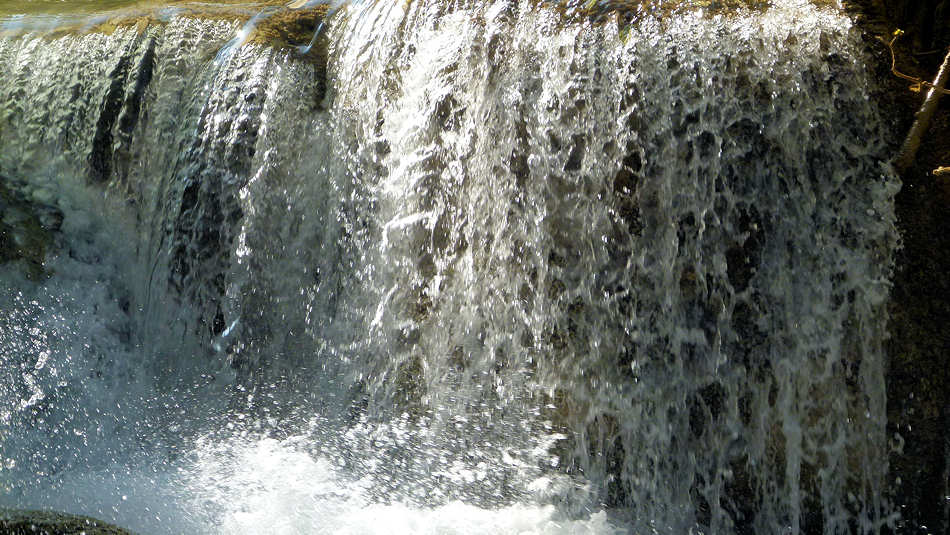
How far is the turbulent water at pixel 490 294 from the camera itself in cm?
304

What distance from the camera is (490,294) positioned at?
11.1 ft

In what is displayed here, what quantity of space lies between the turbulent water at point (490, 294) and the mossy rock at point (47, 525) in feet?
1.53

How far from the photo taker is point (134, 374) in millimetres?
4012

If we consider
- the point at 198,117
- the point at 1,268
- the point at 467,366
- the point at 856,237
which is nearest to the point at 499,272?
the point at 467,366

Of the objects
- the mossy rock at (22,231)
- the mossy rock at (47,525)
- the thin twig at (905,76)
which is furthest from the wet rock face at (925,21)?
the mossy rock at (22,231)

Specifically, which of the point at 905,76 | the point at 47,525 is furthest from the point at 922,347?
the point at 47,525

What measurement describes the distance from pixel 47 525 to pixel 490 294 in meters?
1.69

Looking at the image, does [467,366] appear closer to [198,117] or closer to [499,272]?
[499,272]

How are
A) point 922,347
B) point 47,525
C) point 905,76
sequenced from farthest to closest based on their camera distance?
1. point 905,76
2. point 922,347
3. point 47,525

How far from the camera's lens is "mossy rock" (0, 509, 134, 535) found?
2.41m

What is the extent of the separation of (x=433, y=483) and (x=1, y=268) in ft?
8.88

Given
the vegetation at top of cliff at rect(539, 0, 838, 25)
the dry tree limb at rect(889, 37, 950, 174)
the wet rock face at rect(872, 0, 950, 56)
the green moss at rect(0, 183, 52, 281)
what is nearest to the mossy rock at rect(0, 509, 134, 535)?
the green moss at rect(0, 183, 52, 281)

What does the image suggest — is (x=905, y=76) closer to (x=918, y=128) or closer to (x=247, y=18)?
(x=918, y=128)

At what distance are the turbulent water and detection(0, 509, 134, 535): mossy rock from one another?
0.46 metres
